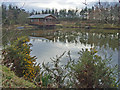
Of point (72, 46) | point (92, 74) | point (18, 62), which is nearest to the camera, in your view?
point (92, 74)

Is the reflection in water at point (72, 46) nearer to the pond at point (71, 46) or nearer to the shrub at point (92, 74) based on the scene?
the pond at point (71, 46)

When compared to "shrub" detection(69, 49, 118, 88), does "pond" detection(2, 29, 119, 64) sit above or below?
below

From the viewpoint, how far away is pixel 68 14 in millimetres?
31016

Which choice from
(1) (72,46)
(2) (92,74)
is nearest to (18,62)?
(2) (92,74)

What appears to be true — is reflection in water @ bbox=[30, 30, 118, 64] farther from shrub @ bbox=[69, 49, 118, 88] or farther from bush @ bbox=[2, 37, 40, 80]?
bush @ bbox=[2, 37, 40, 80]

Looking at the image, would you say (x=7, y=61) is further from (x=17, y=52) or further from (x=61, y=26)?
(x=61, y=26)

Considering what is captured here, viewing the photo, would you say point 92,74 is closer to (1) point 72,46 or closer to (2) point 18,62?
(2) point 18,62

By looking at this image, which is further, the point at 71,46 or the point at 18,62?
the point at 71,46

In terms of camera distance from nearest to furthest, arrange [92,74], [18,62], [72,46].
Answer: [92,74] → [18,62] → [72,46]

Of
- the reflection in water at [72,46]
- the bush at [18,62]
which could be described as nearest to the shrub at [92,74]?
the reflection in water at [72,46]

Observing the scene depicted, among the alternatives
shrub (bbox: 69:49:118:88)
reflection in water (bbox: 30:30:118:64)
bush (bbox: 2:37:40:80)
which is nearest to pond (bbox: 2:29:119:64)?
reflection in water (bbox: 30:30:118:64)

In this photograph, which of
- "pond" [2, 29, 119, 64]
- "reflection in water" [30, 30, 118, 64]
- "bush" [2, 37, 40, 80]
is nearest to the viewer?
"bush" [2, 37, 40, 80]

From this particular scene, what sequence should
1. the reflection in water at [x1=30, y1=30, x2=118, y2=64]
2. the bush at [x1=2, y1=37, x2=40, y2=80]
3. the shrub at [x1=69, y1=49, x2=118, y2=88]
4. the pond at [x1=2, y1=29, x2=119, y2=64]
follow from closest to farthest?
the shrub at [x1=69, y1=49, x2=118, y2=88] → the bush at [x1=2, y1=37, x2=40, y2=80] → the pond at [x1=2, y1=29, x2=119, y2=64] → the reflection in water at [x1=30, y1=30, x2=118, y2=64]

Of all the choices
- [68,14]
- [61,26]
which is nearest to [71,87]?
[61,26]
